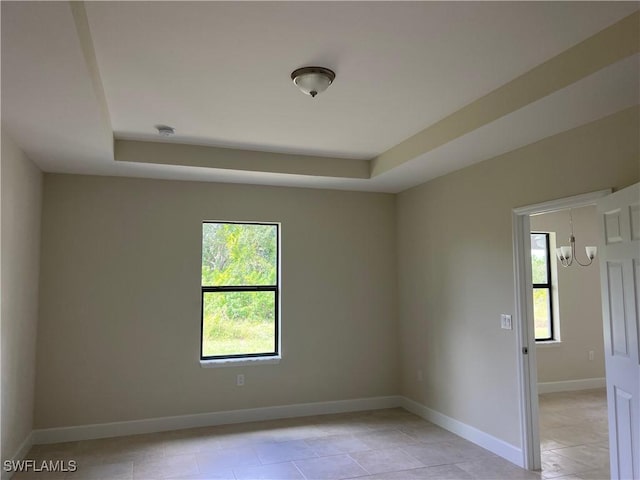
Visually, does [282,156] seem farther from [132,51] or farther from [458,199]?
[132,51]

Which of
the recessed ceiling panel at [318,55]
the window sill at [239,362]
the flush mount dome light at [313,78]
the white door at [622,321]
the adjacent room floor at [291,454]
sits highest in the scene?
the recessed ceiling panel at [318,55]

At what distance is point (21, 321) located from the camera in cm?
366

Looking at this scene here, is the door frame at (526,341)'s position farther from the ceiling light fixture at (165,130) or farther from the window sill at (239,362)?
the ceiling light fixture at (165,130)

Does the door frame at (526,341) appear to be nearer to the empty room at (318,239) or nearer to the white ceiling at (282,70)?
the empty room at (318,239)

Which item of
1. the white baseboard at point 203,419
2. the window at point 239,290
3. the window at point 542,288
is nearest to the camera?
the white baseboard at point 203,419

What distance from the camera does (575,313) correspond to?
5.98 metres

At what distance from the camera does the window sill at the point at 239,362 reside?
464 cm

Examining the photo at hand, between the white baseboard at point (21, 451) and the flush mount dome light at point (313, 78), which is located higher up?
the flush mount dome light at point (313, 78)

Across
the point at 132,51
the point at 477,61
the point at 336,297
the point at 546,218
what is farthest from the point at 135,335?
the point at 546,218

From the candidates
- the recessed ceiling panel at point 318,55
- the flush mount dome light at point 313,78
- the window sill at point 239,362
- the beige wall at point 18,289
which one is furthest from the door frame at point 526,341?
the beige wall at point 18,289

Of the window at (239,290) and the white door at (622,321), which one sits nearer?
the white door at (622,321)

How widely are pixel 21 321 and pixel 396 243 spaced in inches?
149

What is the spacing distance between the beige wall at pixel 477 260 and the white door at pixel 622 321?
284 millimetres

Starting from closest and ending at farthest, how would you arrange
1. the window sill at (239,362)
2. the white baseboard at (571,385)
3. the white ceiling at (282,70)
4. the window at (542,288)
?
the white ceiling at (282,70) < the window sill at (239,362) < the white baseboard at (571,385) < the window at (542,288)
